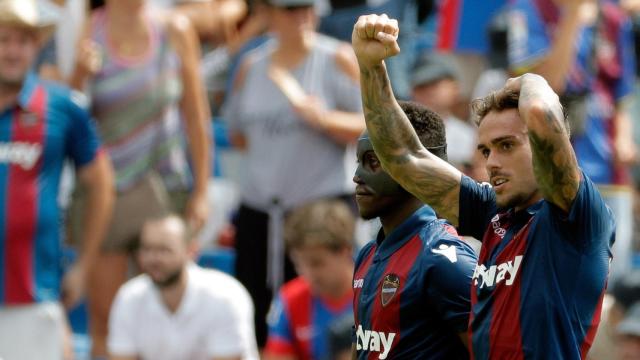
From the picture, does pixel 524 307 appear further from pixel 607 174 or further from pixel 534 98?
pixel 607 174

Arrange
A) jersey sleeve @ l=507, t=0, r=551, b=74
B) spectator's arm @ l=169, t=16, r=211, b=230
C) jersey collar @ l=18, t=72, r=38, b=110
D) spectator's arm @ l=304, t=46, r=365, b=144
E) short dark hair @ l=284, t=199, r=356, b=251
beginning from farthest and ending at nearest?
1. jersey sleeve @ l=507, t=0, r=551, b=74
2. spectator's arm @ l=169, t=16, r=211, b=230
3. spectator's arm @ l=304, t=46, r=365, b=144
4. jersey collar @ l=18, t=72, r=38, b=110
5. short dark hair @ l=284, t=199, r=356, b=251

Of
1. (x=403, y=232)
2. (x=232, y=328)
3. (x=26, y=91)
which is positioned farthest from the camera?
(x=232, y=328)

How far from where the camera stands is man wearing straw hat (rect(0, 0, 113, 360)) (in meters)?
7.05

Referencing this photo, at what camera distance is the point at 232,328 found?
7430 millimetres

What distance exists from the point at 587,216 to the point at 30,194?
3.74 meters

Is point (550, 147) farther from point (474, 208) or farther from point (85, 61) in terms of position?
point (85, 61)

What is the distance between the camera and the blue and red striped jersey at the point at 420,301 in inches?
176

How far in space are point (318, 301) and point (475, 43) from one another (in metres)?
2.69

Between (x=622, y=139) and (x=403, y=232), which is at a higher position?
(x=403, y=232)

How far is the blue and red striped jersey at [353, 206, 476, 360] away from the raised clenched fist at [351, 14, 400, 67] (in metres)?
0.57

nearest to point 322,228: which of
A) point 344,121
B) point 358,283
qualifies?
point 344,121

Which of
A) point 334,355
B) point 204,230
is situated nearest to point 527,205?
point 334,355

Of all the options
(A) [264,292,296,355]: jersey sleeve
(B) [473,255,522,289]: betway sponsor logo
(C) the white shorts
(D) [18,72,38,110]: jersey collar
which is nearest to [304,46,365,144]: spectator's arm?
(A) [264,292,296,355]: jersey sleeve

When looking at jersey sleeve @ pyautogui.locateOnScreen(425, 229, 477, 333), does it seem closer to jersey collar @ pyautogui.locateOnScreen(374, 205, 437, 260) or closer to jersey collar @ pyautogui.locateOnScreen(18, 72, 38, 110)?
jersey collar @ pyautogui.locateOnScreen(374, 205, 437, 260)
